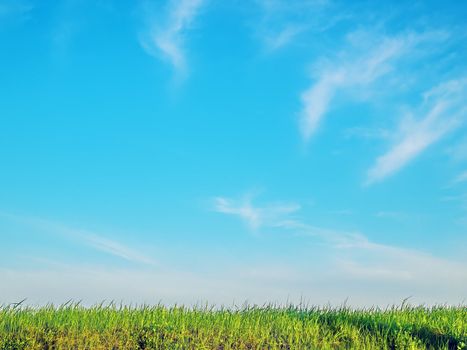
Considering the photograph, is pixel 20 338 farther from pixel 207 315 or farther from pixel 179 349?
pixel 207 315

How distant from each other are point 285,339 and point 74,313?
4.06m

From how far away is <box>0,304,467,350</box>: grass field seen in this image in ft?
33.8

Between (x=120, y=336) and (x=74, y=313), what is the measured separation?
1.99 meters

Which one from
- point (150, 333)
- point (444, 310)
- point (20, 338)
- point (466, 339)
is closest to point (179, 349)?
point (150, 333)

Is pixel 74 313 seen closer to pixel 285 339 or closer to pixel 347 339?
pixel 285 339

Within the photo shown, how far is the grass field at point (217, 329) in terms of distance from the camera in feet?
33.8

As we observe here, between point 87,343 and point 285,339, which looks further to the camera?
point 285,339

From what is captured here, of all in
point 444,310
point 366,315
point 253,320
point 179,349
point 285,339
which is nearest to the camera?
point 179,349

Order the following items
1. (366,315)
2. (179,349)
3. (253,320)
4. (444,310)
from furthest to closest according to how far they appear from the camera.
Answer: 1. (444,310)
2. (366,315)
3. (253,320)
4. (179,349)

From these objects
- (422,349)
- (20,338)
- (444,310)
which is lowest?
(20,338)

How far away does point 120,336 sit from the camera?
10.5 meters

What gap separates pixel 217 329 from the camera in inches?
439

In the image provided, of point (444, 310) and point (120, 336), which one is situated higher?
point (444, 310)

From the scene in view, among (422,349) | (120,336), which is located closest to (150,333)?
(120,336)
